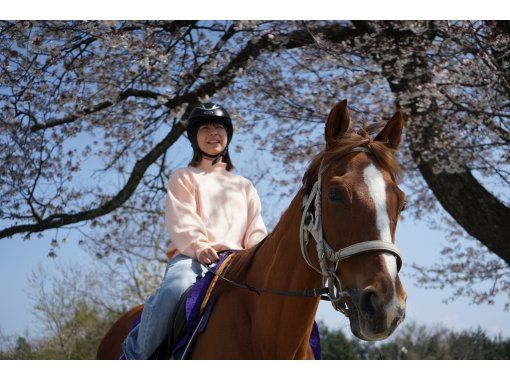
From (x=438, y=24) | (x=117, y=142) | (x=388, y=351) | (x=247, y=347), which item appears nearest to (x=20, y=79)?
(x=117, y=142)

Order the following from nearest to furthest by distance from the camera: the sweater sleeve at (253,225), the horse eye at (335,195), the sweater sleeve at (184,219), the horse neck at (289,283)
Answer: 1. the horse eye at (335,195)
2. the horse neck at (289,283)
3. the sweater sleeve at (184,219)
4. the sweater sleeve at (253,225)

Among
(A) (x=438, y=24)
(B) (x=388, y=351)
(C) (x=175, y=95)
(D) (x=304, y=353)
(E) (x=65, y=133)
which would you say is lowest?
(B) (x=388, y=351)

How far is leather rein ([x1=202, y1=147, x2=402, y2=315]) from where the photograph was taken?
72.2 inches

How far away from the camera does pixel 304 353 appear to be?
7.68 feet

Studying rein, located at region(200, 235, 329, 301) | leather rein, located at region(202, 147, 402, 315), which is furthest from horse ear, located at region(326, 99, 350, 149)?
rein, located at region(200, 235, 329, 301)

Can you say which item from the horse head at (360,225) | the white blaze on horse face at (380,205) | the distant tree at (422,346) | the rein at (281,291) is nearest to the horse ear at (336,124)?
the horse head at (360,225)

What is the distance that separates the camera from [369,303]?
1794mm

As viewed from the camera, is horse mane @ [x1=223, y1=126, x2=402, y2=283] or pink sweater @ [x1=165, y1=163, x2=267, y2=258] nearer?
horse mane @ [x1=223, y1=126, x2=402, y2=283]

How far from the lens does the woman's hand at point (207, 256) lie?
8.61 ft

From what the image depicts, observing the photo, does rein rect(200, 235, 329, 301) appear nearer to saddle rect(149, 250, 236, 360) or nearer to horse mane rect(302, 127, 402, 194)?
saddle rect(149, 250, 236, 360)

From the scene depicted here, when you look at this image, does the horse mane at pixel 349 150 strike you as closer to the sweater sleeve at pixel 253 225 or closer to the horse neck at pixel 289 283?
the horse neck at pixel 289 283

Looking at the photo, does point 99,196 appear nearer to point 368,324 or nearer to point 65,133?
point 65,133

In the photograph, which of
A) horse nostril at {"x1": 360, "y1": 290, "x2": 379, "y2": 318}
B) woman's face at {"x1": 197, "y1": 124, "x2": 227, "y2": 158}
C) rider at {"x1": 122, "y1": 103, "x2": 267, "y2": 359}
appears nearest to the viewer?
→ horse nostril at {"x1": 360, "y1": 290, "x2": 379, "y2": 318}
